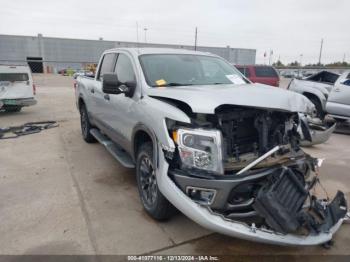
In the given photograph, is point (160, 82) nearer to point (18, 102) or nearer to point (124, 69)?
point (124, 69)

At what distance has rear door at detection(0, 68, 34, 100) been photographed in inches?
367

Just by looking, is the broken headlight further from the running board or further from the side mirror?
the running board

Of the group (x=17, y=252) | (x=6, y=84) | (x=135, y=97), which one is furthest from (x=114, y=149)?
(x=6, y=84)

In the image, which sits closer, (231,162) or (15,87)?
(231,162)

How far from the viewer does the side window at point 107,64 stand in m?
4.91

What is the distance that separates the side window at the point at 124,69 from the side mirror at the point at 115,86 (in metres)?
0.20

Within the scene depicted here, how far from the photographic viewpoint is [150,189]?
11.1ft

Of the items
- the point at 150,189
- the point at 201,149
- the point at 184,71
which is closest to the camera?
the point at 201,149

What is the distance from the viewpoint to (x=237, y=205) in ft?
8.57

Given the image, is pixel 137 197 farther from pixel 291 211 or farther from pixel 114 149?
pixel 291 211

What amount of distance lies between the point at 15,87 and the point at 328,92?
9.48 metres

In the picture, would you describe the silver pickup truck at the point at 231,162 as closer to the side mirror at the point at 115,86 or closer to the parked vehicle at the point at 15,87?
the side mirror at the point at 115,86

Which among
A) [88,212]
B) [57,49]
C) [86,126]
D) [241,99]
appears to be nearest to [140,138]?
[88,212]

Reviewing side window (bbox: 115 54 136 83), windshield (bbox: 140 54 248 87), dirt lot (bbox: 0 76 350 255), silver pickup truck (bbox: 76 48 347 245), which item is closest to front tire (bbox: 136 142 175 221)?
silver pickup truck (bbox: 76 48 347 245)
